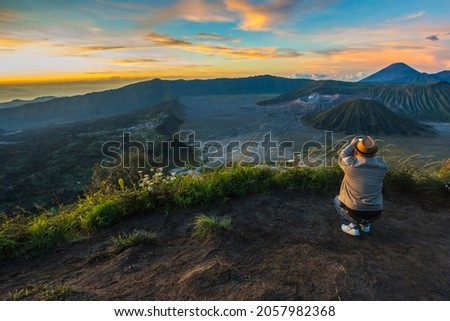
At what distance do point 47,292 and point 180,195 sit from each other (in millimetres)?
2840

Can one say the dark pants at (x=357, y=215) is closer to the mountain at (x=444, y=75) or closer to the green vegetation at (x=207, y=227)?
the green vegetation at (x=207, y=227)

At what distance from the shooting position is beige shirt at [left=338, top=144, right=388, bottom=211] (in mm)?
4160

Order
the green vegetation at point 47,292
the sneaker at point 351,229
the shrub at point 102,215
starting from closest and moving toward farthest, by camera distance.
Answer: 1. the green vegetation at point 47,292
2. the sneaker at point 351,229
3. the shrub at point 102,215

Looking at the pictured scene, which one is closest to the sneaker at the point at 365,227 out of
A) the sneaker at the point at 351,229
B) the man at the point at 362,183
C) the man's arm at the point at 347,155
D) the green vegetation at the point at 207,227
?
the man at the point at 362,183

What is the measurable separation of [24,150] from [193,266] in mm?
73894

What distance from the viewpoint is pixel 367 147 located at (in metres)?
4.11

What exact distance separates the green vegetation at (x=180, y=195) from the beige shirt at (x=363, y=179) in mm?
1747

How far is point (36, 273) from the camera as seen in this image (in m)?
4.09

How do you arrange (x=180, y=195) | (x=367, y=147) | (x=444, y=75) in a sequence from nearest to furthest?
(x=367, y=147) < (x=180, y=195) < (x=444, y=75)

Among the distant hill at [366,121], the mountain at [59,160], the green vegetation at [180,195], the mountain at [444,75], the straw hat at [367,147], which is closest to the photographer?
the straw hat at [367,147]

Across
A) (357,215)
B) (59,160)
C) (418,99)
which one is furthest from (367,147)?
(418,99)

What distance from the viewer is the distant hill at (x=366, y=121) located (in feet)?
218

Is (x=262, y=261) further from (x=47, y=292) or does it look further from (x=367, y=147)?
(x=47, y=292)

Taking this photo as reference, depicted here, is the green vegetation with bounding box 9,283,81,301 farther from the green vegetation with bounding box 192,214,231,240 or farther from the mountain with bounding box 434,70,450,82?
the mountain with bounding box 434,70,450,82
